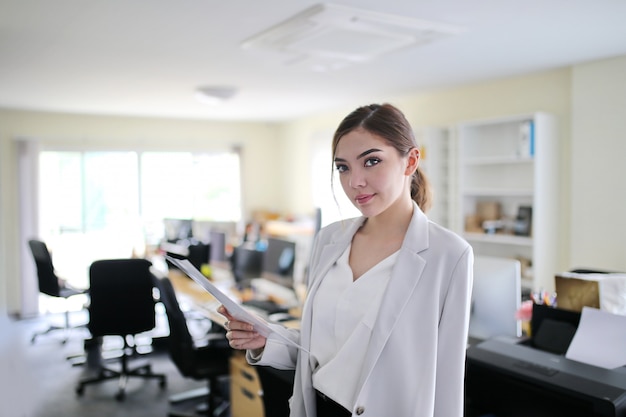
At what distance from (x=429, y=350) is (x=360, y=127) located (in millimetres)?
603

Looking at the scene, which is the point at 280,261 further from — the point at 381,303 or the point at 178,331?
the point at 381,303

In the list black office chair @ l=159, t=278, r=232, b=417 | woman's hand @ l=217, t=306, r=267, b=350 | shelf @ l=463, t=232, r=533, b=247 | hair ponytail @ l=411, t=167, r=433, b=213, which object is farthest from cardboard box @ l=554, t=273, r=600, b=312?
shelf @ l=463, t=232, r=533, b=247

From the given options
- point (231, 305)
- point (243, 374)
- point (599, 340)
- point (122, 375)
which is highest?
point (231, 305)

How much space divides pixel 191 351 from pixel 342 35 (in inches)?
84.3

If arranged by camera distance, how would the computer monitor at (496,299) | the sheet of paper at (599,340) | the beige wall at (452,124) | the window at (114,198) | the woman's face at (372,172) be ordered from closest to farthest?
the woman's face at (372,172), the sheet of paper at (599,340), the computer monitor at (496,299), the beige wall at (452,124), the window at (114,198)

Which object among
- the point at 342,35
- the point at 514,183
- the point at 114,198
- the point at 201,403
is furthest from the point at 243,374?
the point at 114,198

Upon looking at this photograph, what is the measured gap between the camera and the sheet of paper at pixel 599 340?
1.75 m

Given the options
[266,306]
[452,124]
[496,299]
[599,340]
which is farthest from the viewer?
[452,124]

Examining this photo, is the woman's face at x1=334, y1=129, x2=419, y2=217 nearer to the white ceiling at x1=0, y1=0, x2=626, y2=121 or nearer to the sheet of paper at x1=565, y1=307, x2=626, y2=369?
the sheet of paper at x1=565, y1=307, x2=626, y2=369

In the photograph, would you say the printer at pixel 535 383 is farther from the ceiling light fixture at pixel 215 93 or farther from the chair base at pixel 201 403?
the ceiling light fixture at pixel 215 93

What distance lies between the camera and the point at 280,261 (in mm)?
3732

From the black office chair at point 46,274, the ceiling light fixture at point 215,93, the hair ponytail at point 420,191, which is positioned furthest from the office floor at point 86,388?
the ceiling light fixture at point 215,93

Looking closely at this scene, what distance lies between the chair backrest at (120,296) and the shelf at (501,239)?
2.93 m

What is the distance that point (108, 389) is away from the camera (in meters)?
4.14
